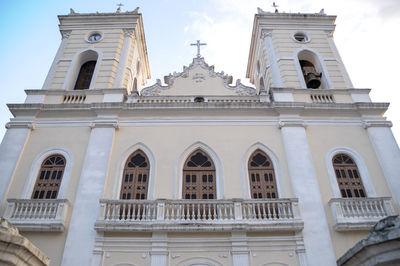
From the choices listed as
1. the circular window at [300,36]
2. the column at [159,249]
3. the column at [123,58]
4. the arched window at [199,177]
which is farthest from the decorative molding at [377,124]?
the column at [123,58]

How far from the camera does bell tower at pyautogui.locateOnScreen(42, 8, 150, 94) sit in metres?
15.0

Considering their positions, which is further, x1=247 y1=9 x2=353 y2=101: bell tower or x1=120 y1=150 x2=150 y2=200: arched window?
x1=247 y1=9 x2=353 y2=101: bell tower

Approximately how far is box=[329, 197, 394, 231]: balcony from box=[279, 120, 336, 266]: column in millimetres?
411

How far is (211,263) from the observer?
9.85m

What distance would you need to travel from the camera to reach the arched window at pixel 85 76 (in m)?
15.5

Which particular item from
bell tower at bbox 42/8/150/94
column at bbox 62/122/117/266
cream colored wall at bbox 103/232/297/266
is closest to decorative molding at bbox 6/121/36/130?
bell tower at bbox 42/8/150/94

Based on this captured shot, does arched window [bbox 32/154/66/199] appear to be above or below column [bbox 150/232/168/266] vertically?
above

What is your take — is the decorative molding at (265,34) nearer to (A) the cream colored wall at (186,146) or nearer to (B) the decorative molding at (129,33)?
(A) the cream colored wall at (186,146)

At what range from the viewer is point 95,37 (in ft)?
55.2

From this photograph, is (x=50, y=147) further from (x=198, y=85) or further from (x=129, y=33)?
(x=129, y=33)

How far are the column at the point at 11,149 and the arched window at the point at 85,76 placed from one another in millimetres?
3346

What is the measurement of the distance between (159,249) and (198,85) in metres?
7.50

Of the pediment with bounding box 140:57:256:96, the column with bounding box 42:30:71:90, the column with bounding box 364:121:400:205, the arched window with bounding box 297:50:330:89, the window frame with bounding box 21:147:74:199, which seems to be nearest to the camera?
the window frame with bounding box 21:147:74:199

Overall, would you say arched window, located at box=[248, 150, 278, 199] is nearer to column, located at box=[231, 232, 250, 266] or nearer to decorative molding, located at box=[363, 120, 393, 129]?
column, located at box=[231, 232, 250, 266]
